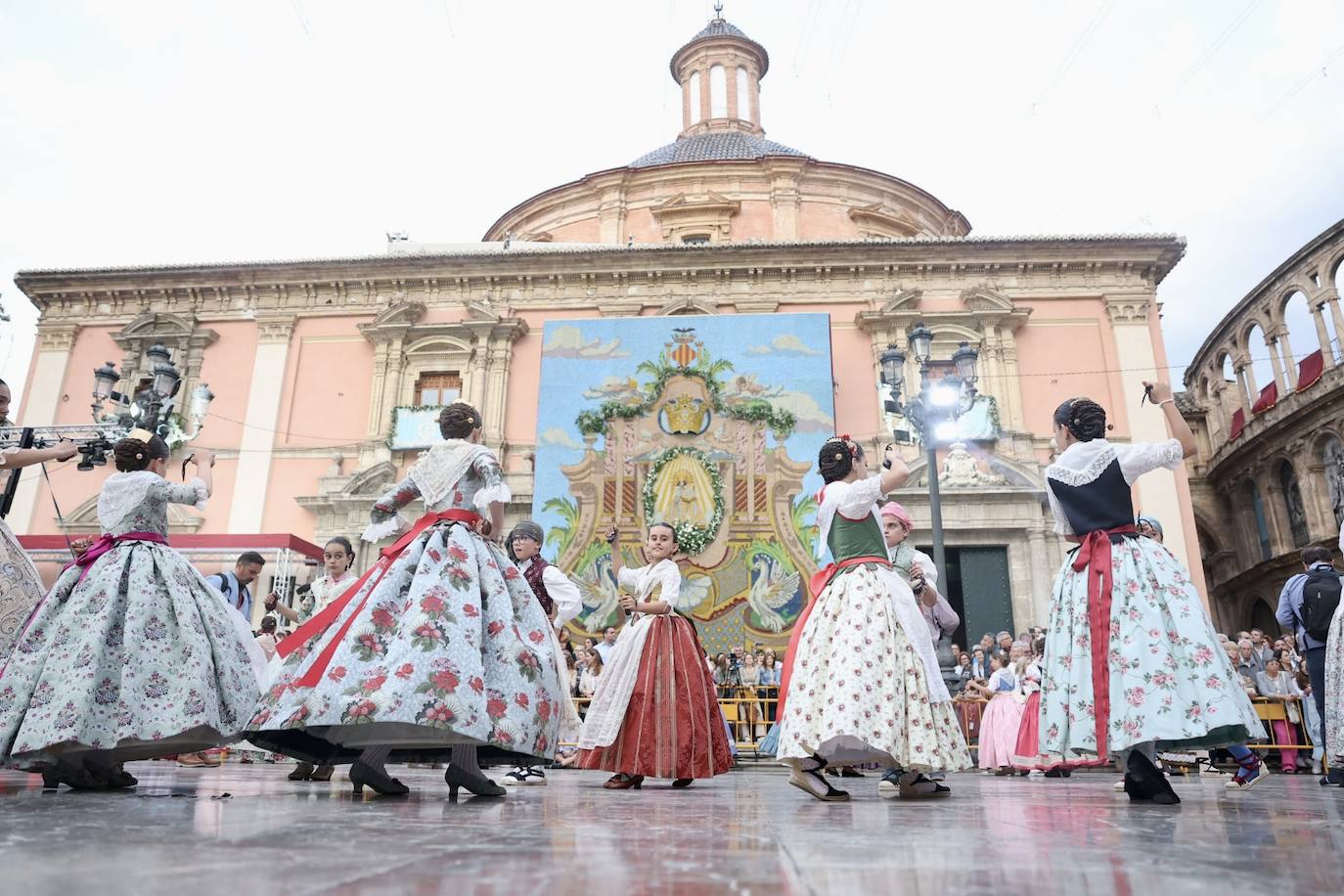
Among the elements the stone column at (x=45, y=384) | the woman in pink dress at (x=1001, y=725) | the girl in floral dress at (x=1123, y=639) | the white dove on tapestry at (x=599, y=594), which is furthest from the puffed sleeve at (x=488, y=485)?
the stone column at (x=45, y=384)

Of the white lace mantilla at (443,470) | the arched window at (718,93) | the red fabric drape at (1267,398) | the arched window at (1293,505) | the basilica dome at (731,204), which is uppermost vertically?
the arched window at (718,93)

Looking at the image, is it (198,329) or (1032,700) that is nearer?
(1032,700)

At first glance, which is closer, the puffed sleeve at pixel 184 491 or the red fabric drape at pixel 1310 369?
the puffed sleeve at pixel 184 491

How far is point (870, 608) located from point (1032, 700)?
4.22 metres

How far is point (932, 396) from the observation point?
9227 mm

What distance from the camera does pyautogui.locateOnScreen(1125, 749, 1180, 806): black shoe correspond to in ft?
11.5

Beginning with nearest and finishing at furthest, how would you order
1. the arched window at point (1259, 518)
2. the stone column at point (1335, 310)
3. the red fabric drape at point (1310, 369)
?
the stone column at point (1335, 310)
the red fabric drape at point (1310, 369)
the arched window at point (1259, 518)

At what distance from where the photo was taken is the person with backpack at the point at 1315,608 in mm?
5969

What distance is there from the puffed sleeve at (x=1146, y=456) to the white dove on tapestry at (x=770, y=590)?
11573 mm

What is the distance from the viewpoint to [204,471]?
164 inches

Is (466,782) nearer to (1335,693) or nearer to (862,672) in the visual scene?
(862,672)

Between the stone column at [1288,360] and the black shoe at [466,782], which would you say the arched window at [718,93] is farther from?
the black shoe at [466,782]

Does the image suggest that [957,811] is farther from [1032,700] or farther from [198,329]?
[198,329]

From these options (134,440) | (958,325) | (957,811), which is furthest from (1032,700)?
(958,325)
